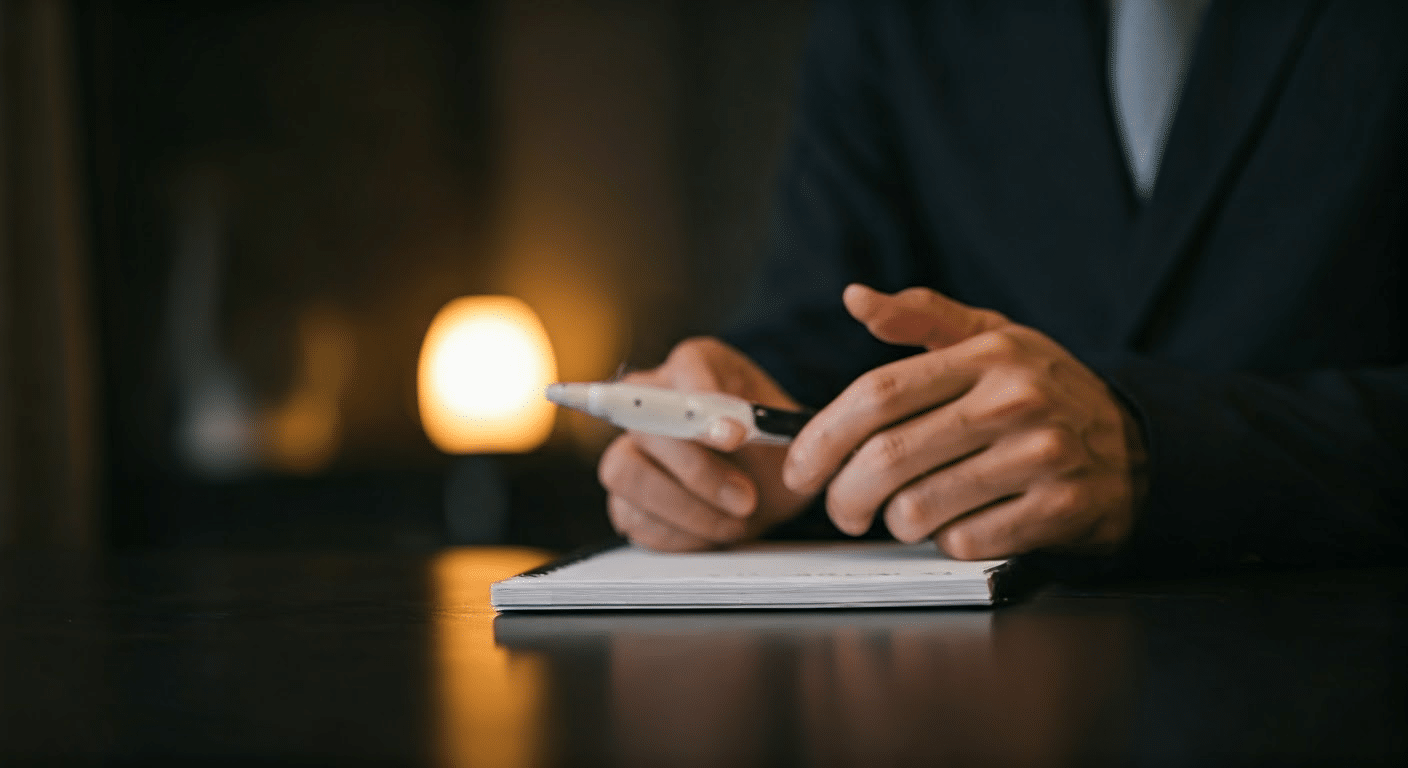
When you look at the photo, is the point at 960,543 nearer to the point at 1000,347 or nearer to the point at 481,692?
the point at 1000,347

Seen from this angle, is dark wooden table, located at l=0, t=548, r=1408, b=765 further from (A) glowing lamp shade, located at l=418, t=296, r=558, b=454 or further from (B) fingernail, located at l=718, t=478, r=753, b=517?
(A) glowing lamp shade, located at l=418, t=296, r=558, b=454

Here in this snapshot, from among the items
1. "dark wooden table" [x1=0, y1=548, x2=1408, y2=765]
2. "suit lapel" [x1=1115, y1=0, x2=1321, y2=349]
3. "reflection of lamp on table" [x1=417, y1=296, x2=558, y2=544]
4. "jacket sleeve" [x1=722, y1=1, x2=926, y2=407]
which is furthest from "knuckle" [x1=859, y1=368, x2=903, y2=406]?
"reflection of lamp on table" [x1=417, y1=296, x2=558, y2=544]

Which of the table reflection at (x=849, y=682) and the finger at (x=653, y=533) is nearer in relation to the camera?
the table reflection at (x=849, y=682)

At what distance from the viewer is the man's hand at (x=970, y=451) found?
0.64m

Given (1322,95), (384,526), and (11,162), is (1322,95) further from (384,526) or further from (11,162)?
(11,162)

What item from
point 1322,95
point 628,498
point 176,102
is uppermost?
point 176,102

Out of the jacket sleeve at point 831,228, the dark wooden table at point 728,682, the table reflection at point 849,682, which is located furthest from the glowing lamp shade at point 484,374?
the table reflection at point 849,682

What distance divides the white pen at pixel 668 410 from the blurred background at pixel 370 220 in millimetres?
1926

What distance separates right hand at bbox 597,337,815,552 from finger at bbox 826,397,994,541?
0.30 ft

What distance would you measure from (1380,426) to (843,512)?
1.12 feet

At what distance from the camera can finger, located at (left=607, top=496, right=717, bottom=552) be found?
30.2 inches

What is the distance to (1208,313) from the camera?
1.01 metres

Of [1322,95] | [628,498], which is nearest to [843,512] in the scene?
[628,498]

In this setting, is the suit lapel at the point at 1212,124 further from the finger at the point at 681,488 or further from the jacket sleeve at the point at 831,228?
the finger at the point at 681,488
